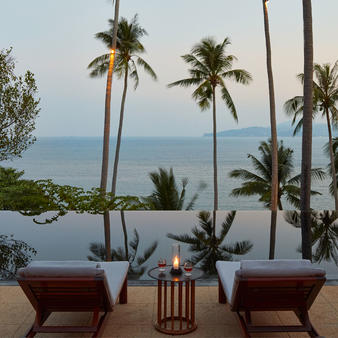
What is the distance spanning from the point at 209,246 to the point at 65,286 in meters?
3.22

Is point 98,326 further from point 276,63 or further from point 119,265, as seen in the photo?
point 276,63

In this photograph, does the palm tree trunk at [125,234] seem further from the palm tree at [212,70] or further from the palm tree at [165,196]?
the palm tree at [212,70]

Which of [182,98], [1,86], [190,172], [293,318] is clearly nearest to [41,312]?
[293,318]

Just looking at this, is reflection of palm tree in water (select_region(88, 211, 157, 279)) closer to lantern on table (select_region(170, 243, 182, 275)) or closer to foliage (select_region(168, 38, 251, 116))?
lantern on table (select_region(170, 243, 182, 275))

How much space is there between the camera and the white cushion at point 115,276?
287 cm

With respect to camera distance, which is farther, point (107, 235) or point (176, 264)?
point (107, 235)

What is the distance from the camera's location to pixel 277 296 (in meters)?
2.71

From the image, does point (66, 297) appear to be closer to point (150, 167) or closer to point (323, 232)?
point (323, 232)

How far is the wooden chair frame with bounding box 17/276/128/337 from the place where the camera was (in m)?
2.56

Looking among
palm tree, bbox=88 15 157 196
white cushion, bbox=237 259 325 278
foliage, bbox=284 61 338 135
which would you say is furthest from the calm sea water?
white cushion, bbox=237 259 325 278

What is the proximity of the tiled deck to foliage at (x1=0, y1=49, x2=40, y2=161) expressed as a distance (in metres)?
7.36

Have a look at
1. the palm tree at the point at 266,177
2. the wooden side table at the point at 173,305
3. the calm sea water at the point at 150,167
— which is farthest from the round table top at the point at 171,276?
the calm sea water at the point at 150,167

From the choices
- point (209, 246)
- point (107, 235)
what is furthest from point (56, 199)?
point (209, 246)

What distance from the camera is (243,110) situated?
4956cm
